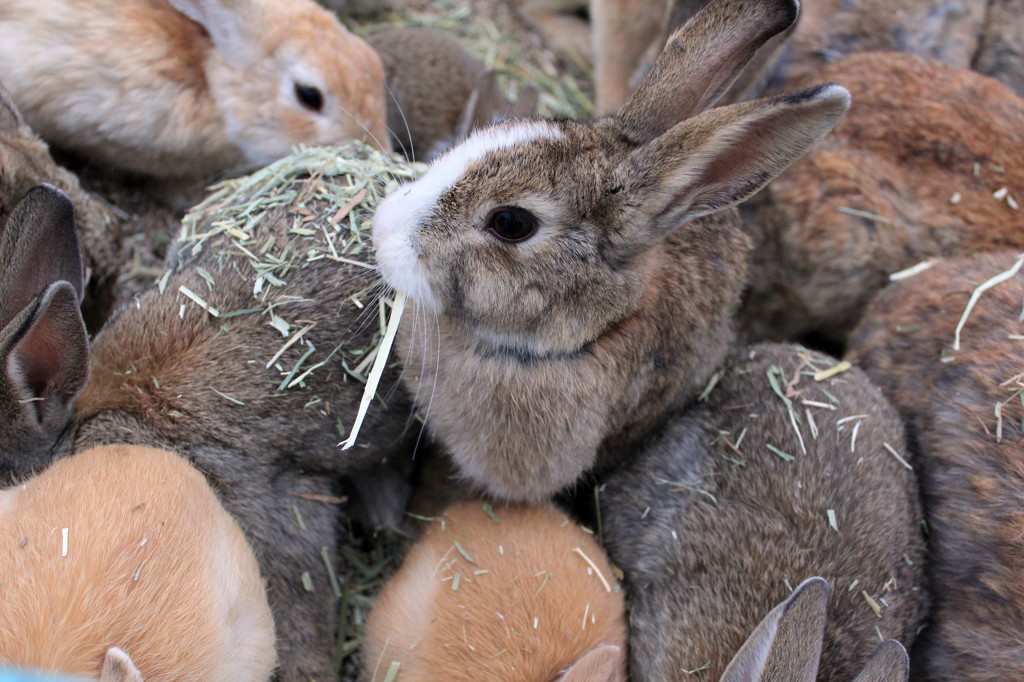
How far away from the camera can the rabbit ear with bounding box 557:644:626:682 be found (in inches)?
86.7

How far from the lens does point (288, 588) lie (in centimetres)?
254

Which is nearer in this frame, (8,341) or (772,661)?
(772,661)

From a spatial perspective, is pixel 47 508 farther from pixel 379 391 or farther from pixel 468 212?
pixel 468 212

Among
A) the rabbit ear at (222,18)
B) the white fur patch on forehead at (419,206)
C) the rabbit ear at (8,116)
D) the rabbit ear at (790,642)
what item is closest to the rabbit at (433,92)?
the rabbit ear at (222,18)

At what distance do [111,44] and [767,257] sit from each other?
2725 mm

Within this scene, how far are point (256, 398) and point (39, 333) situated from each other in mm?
597

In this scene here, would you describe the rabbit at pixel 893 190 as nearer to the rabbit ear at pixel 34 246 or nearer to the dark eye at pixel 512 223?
the dark eye at pixel 512 223

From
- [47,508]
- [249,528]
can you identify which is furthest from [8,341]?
[249,528]

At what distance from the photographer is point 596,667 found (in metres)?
2.23

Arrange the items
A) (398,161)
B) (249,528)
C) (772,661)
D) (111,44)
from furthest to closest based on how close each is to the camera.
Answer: (111,44) → (398,161) → (249,528) → (772,661)

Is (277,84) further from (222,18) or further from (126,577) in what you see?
(126,577)

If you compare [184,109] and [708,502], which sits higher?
[184,109]

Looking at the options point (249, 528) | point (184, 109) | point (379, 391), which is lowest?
point (249, 528)

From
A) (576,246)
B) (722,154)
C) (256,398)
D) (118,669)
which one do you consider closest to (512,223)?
(576,246)
